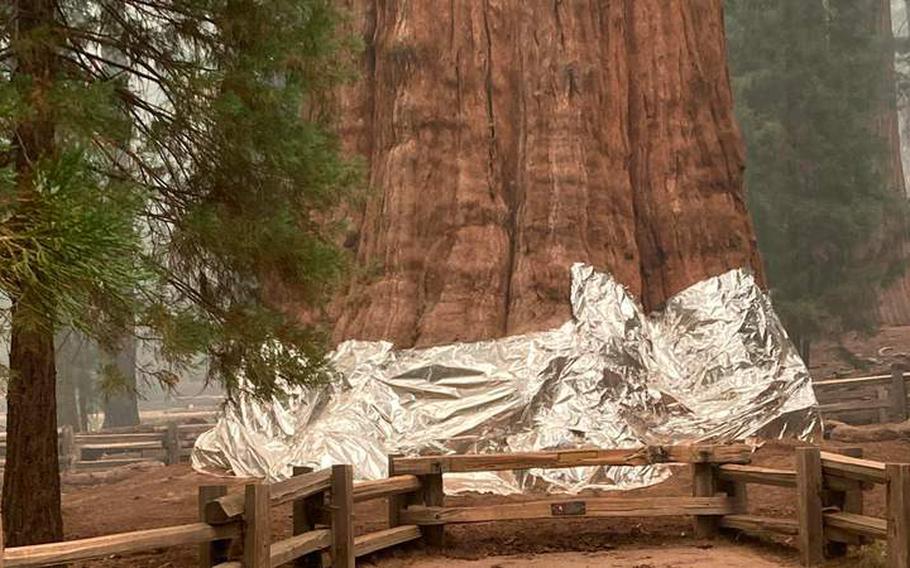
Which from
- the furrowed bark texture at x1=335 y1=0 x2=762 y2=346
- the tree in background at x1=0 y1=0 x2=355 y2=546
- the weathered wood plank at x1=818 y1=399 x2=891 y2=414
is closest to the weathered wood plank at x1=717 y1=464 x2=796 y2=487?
the furrowed bark texture at x1=335 y1=0 x2=762 y2=346

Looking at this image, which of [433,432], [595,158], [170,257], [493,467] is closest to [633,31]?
[595,158]

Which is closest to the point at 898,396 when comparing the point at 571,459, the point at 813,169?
the point at 813,169

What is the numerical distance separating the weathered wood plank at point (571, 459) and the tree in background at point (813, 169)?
528 inches

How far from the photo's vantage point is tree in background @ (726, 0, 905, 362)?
23547 mm

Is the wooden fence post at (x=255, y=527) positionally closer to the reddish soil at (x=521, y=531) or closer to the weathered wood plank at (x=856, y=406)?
the reddish soil at (x=521, y=531)

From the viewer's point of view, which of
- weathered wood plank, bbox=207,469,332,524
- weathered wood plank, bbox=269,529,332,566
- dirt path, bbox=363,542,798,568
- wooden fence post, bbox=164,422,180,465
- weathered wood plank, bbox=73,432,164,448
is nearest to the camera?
weathered wood plank, bbox=207,469,332,524

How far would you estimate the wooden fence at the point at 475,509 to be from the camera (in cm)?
734

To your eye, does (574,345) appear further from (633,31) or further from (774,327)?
(633,31)

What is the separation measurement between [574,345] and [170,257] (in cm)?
550

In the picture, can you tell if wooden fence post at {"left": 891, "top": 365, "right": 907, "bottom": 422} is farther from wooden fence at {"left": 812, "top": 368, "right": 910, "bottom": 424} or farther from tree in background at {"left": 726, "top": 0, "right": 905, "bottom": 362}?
tree in background at {"left": 726, "top": 0, "right": 905, "bottom": 362}

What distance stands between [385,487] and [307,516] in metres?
0.88

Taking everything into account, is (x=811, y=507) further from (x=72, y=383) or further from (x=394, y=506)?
(x=72, y=383)

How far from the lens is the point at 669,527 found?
1077cm

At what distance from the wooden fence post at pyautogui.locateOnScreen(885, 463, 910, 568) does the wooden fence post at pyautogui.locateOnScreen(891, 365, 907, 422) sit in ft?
37.0
